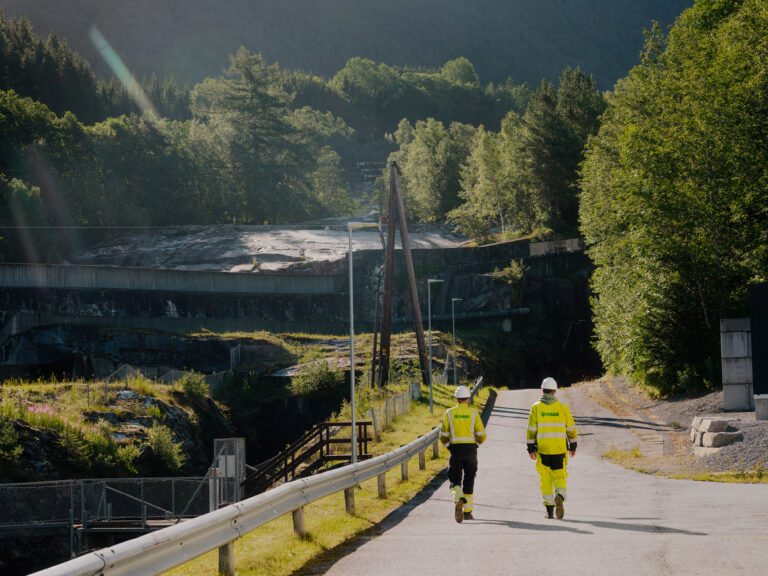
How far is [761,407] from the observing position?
22.1 meters

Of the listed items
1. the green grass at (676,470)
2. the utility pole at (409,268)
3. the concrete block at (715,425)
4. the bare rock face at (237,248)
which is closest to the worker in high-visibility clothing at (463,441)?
the green grass at (676,470)

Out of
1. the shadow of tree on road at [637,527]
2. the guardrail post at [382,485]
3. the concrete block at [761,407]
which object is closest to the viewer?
the shadow of tree on road at [637,527]

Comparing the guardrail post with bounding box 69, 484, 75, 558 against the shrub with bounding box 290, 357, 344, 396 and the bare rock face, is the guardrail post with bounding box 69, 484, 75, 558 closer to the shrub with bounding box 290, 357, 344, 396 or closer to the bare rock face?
the shrub with bounding box 290, 357, 344, 396

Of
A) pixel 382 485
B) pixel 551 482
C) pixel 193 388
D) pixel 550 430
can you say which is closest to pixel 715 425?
pixel 382 485

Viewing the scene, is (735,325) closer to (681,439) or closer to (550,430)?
(681,439)

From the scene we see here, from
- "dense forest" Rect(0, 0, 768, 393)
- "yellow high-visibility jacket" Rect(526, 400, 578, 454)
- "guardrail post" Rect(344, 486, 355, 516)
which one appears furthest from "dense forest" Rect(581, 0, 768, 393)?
"guardrail post" Rect(344, 486, 355, 516)

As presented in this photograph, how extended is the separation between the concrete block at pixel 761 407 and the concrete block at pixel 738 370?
455 cm

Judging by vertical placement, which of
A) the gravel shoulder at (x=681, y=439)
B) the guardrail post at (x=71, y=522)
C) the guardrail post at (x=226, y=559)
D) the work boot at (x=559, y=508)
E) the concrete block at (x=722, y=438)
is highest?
the guardrail post at (x=226, y=559)

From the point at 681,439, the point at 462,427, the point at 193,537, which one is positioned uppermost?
the point at 462,427

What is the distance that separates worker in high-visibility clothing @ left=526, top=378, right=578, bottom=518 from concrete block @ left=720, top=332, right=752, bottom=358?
16964 mm

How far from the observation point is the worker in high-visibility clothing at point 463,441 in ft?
40.2

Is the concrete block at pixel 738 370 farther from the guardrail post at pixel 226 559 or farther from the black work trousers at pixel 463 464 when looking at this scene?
the guardrail post at pixel 226 559

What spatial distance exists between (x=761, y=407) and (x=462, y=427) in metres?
13.3

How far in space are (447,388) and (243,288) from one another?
2407 centimetres
